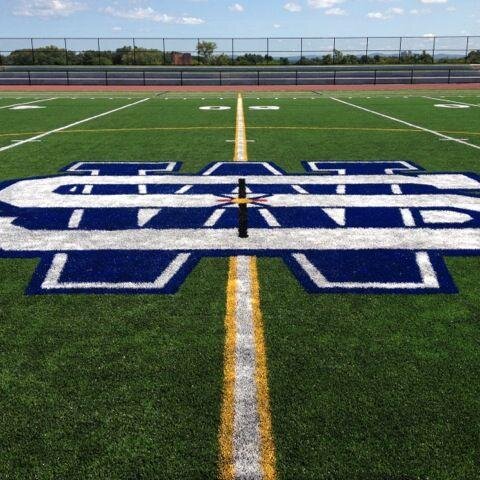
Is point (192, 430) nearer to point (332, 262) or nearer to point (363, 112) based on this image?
point (332, 262)

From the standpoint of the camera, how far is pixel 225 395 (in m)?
3.03

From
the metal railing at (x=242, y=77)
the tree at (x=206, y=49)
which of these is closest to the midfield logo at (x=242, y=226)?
the metal railing at (x=242, y=77)

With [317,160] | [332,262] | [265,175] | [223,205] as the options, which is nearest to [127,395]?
[332,262]

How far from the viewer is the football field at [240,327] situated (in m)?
2.62

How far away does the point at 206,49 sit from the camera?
179ft

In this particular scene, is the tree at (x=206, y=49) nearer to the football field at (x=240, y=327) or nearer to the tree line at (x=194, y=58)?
the tree line at (x=194, y=58)

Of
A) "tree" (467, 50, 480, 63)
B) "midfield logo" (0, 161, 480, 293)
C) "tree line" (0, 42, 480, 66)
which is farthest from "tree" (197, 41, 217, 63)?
"midfield logo" (0, 161, 480, 293)

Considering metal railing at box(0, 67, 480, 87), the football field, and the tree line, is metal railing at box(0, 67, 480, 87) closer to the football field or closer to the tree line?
the tree line

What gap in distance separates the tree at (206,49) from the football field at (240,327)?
47580 mm

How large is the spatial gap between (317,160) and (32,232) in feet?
18.9

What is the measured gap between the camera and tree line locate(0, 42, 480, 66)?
55531mm

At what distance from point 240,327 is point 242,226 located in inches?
76.2

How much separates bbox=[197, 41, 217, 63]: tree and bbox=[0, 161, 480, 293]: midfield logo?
47455mm

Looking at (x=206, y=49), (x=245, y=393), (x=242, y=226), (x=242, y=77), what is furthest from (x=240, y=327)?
(x=206, y=49)
